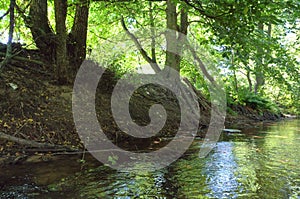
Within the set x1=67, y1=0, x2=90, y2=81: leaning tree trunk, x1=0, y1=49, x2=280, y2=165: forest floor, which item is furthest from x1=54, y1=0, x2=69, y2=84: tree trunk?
x1=67, y1=0, x2=90, y2=81: leaning tree trunk

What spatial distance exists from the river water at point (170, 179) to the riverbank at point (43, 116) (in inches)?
20.4

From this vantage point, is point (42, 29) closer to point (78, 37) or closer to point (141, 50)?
point (78, 37)

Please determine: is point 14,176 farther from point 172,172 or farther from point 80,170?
point 172,172

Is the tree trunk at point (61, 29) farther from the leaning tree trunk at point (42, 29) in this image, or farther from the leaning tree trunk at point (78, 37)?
the leaning tree trunk at point (78, 37)

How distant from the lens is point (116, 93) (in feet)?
23.0

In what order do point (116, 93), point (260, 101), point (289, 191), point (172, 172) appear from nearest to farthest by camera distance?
point (289, 191) < point (172, 172) < point (116, 93) < point (260, 101)

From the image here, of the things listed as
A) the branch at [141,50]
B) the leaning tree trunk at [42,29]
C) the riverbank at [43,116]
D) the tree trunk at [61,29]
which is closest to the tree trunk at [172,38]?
the branch at [141,50]

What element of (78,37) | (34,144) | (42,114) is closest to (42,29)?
(78,37)

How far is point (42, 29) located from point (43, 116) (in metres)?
2.44

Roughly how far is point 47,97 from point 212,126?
5.02m

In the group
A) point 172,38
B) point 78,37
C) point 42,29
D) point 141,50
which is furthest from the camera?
point 141,50

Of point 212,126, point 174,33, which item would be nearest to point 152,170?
point 212,126

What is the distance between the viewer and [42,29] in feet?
21.5

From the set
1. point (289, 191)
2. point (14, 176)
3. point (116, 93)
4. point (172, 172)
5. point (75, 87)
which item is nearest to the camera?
point (289, 191)
